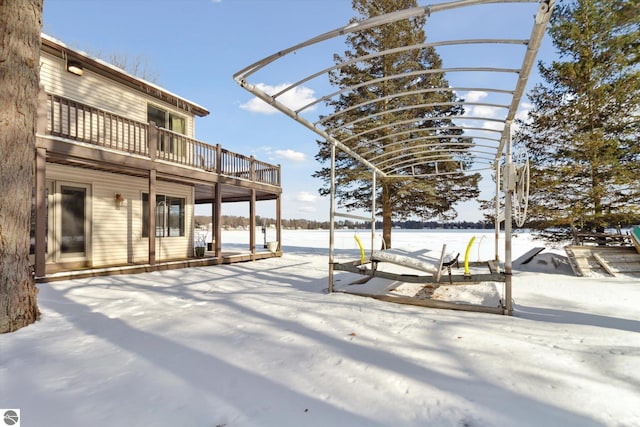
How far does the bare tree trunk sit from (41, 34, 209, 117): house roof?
5677 mm

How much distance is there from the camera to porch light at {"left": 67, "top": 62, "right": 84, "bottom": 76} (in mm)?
8766

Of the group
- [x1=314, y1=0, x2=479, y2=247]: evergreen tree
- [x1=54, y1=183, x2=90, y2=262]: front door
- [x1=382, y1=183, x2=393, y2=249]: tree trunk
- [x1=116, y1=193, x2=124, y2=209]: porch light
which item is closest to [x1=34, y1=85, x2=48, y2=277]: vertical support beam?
[x1=54, y1=183, x2=90, y2=262]: front door

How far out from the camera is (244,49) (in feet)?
30.7

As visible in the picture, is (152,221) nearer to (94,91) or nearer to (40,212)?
(40,212)

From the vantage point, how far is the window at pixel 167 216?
10.7 m

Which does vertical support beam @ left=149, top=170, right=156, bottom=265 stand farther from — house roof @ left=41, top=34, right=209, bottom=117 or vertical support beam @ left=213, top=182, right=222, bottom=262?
house roof @ left=41, top=34, right=209, bottom=117

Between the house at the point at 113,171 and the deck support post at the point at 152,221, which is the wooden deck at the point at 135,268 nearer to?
the house at the point at 113,171

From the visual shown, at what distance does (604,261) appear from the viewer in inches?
312

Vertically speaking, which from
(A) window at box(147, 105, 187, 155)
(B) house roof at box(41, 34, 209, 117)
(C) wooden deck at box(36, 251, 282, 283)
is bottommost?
(C) wooden deck at box(36, 251, 282, 283)

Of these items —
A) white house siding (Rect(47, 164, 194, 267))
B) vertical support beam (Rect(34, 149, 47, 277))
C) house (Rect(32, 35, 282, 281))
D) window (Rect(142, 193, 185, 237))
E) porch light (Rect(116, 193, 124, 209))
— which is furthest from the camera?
window (Rect(142, 193, 185, 237))

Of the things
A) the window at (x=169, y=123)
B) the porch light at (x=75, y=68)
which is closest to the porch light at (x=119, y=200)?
the window at (x=169, y=123)

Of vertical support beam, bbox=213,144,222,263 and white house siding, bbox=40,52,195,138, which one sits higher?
white house siding, bbox=40,52,195,138

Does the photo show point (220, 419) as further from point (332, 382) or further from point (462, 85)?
point (462, 85)

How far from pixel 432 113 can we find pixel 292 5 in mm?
9042
